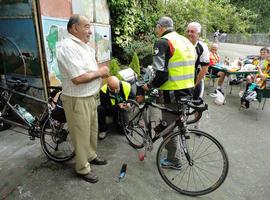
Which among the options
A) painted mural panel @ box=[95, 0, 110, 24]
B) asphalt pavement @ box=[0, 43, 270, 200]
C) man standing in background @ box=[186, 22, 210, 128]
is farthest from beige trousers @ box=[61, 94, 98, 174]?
painted mural panel @ box=[95, 0, 110, 24]

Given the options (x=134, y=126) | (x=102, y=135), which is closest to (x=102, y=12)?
(x=102, y=135)

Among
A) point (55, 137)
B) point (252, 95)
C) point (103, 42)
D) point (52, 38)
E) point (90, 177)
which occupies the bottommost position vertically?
point (90, 177)

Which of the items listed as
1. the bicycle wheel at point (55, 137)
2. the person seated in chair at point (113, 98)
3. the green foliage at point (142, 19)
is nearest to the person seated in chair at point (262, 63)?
the green foliage at point (142, 19)

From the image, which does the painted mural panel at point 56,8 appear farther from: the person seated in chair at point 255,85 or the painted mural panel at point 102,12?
the person seated in chair at point 255,85

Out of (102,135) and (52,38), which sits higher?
(52,38)

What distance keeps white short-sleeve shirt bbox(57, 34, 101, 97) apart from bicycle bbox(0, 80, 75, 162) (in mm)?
647

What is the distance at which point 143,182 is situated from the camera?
2.98 m

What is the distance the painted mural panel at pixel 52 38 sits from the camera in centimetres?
395

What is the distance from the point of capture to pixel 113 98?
389 centimetres

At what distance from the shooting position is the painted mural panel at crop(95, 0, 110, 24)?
19.9 feet

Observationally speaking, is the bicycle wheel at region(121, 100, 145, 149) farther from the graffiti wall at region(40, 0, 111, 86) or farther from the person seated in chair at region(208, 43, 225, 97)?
the person seated in chair at region(208, 43, 225, 97)

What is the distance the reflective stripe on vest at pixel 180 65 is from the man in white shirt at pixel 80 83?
30.7 inches

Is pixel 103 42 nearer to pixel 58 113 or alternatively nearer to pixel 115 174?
pixel 58 113

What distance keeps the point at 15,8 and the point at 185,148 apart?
3.57m
